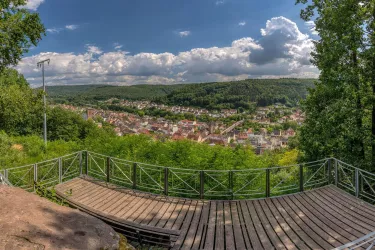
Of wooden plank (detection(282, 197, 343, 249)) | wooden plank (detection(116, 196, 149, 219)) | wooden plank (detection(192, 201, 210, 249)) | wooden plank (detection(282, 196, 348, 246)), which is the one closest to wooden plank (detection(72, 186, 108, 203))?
wooden plank (detection(116, 196, 149, 219))

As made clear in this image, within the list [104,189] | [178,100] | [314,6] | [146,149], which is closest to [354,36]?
[314,6]

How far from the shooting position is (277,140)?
58938mm

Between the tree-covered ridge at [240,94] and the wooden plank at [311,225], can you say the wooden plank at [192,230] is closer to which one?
the wooden plank at [311,225]

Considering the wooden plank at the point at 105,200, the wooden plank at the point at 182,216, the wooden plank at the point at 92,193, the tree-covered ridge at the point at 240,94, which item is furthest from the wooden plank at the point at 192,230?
the tree-covered ridge at the point at 240,94

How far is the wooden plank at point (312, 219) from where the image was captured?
4.55m

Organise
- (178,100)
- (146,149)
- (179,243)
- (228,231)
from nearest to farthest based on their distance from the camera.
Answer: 1. (179,243)
2. (228,231)
3. (146,149)
4. (178,100)

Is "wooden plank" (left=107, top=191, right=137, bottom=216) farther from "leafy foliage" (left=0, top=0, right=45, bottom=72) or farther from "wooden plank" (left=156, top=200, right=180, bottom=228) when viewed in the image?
"leafy foliage" (left=0, top=0, right=45, bottom=72)

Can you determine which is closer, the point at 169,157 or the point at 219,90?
the point at 169,157

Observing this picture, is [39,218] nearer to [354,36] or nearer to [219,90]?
[354,36]

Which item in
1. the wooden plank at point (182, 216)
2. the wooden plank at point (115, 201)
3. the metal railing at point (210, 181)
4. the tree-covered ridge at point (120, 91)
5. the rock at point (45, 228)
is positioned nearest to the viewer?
the rock at point (45, 228)

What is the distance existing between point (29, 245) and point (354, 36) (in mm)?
10303

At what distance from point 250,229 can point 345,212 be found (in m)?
2.16

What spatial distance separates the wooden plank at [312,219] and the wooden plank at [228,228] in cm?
148

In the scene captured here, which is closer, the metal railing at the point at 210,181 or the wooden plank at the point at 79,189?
the wooden plank at the point at 79,189
